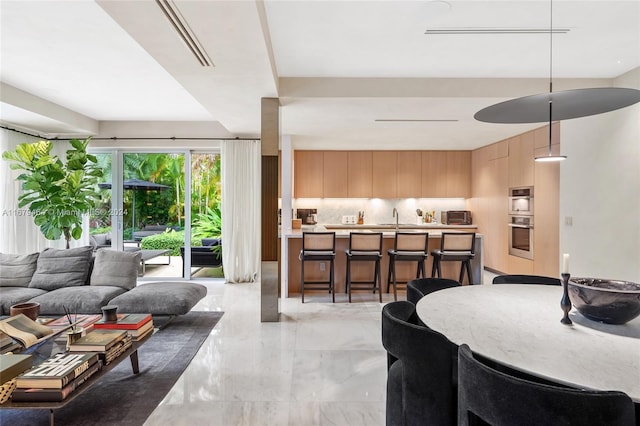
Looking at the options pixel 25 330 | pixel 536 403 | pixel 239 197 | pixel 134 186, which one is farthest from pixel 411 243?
pixel 134 186

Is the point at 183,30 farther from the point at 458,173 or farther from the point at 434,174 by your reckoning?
the point at 458,173

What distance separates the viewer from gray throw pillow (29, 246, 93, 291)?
396 cm

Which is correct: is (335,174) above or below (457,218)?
above

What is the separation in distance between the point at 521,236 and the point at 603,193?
2.06 metres

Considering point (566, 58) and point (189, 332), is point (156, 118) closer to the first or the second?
point (189, 332)

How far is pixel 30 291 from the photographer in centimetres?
376

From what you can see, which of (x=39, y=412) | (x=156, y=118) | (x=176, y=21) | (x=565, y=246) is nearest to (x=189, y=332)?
(x=39, y=412)

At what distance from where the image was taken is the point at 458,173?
7.71 meters

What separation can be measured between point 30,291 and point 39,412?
2000 millimetres

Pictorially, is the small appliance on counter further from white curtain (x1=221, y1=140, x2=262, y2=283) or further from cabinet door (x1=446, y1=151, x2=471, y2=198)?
cabinet door (x1=446, y1=151, x2=471, y2=198)

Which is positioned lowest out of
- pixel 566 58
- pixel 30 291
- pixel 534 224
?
pixel 30 291

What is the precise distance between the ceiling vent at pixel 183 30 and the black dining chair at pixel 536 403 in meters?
2.49

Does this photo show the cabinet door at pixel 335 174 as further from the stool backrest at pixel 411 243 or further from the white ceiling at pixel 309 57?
the stool backrest at pixel 411 243

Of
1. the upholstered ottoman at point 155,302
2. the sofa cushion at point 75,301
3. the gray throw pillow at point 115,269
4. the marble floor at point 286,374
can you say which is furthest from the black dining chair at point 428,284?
the gray throw pillow at point 115,269
